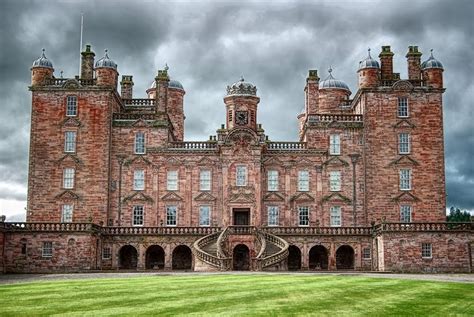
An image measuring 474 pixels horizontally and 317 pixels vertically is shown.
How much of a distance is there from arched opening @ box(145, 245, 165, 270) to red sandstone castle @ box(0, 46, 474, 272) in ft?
0.28

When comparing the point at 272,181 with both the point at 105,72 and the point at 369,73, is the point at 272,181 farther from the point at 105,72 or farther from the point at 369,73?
the point at 105,72

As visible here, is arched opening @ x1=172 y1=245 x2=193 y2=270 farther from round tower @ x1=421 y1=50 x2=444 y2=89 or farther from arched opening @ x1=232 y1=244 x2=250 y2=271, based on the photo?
round tower @ x1=421 y1=50 x2=444 y2=89

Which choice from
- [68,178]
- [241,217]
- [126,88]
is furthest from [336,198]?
[126,88]

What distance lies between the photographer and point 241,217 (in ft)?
199

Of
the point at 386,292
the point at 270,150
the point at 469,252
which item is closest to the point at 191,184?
the point at 270,150

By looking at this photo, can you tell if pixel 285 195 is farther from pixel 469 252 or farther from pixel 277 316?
pixel 277 316

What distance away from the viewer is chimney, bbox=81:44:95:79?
6141 cm

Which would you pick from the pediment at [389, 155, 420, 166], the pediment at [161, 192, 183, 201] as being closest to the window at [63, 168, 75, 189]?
the pediment at [161, 192, 183, 201]

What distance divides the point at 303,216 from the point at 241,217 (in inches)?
209

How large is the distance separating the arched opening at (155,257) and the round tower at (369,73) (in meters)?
22.7

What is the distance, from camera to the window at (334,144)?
61188 mm

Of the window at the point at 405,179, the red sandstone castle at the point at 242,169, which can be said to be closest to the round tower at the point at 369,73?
the red sandstone castle at the point at 242,169

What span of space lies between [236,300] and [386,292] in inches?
276

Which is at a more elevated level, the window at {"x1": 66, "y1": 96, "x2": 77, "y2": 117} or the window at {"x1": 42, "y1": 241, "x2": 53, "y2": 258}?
the window at {"x1": 66, "y1": 96, "x2": 77, "y2": 117}
